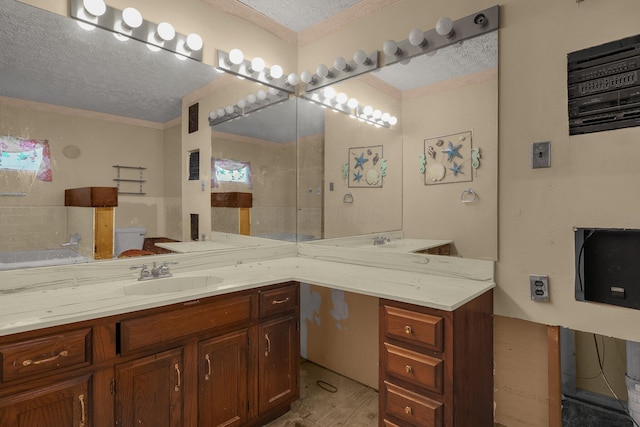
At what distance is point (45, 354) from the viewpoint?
114 cm

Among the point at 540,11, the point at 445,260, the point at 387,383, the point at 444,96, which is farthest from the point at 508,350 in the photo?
the point at 540,11

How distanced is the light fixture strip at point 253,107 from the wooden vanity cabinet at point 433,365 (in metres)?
1.56

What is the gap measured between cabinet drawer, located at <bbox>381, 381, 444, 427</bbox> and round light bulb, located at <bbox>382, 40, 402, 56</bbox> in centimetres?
182

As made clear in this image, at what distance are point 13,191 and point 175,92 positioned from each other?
94cm

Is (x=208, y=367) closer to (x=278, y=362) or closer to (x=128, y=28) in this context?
(x=278, y=362)

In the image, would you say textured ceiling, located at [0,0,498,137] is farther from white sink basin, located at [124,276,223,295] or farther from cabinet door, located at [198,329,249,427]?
cabinet door, located at [198,329,249,427]

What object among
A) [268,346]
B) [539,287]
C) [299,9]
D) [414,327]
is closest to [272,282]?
[268,346]

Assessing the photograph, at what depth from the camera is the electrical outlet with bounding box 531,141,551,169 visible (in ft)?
4.99

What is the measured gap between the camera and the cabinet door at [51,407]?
109 cm

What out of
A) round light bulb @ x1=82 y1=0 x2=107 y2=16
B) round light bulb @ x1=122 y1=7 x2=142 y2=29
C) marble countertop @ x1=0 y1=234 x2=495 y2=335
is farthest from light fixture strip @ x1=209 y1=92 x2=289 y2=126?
marble countertop @ x1=0 y1=234 x2=495 y2=335

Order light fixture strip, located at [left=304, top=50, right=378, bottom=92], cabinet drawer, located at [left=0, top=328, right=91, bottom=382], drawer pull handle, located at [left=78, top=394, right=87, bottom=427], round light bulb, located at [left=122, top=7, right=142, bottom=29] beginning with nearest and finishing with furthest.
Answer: cabinet drawer, located at [left=0, top=328, right=91, bottom=382] → drawer pull handle, located at [left=78, top=394, right=87, bottom=427] → round light bulb, located at [left=122, top=7, right=142, bottom=29] → light fixture strip, located at [left=304, top=50, right=378, bottom=92]

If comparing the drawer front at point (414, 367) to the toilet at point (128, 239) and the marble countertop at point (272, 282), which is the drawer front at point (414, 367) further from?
the toilet at point (128, 239)

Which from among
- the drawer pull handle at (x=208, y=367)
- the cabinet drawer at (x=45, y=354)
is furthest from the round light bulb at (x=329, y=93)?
the cabinet drawer at (x=45, y=354)

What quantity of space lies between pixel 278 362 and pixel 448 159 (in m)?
1.50
